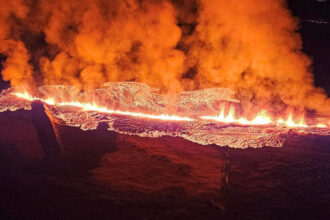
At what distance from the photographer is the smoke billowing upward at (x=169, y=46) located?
27.5ft

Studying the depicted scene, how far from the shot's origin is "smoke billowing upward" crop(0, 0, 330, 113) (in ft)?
27.5

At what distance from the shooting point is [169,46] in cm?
927

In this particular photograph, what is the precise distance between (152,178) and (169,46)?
19.6 ft

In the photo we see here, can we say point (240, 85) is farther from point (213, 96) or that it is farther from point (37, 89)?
point (37, 89)

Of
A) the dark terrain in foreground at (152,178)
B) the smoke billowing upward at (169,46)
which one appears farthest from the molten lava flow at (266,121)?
the dark terrain in foreground at (152,178)

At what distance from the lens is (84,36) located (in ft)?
31.6

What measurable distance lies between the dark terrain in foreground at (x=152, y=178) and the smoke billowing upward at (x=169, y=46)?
323cm

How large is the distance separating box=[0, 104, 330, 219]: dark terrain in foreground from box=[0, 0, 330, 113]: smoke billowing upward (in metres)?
3.23

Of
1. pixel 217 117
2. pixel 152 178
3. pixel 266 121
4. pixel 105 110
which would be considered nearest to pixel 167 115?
pixel 217 117

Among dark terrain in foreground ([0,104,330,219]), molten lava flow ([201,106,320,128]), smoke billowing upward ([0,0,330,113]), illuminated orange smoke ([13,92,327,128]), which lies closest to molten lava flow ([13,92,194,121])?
illuminated orange smoke ([13,92,327,128])

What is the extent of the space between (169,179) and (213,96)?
15.2ft

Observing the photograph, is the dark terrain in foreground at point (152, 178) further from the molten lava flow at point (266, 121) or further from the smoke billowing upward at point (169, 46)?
the smoke billowing upward at point (169, 46)

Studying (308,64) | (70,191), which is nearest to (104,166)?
(70,191)

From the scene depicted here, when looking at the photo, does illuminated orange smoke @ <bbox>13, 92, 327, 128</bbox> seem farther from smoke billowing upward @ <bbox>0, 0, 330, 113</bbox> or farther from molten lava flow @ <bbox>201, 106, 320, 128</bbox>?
smoke billowing upward @ <bbox>0, 0, 330, 113</bbox>
